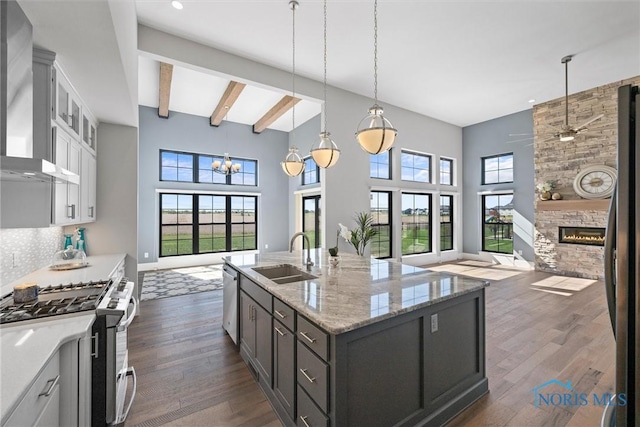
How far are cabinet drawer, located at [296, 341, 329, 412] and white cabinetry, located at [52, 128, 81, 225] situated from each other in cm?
225

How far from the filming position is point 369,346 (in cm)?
146

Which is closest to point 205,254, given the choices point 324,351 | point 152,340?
point 152,340

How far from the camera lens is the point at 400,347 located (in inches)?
62.7

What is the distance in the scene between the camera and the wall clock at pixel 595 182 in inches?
209

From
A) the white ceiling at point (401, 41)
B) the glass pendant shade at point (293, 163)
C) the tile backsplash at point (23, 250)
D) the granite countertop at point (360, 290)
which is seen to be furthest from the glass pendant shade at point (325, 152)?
the tile backsplash at point (23, 250)

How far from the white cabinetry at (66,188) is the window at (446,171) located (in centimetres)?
780

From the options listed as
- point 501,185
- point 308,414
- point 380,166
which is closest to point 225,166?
point 380,166

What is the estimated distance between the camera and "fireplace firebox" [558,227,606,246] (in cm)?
554

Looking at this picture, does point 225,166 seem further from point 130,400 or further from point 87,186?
point 130,400

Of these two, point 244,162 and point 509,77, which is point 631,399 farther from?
point 244,162

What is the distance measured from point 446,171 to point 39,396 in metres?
8.60

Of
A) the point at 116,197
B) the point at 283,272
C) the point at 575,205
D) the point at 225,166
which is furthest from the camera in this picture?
the point at 225,166

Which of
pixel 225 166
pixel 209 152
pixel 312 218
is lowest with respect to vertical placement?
pixel 312 218

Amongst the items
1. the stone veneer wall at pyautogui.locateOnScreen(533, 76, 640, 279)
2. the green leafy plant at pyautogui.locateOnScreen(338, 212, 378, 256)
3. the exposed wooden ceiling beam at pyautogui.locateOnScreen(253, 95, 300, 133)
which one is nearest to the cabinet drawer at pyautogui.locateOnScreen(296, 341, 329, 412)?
the green leafy plant at pyautogui.locateOnScreen(338, 212, 378, 256)
